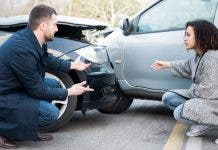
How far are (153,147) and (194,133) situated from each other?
618 mm

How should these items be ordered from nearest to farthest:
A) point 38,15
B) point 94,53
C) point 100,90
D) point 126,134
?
point 38,15 → point 126,134 → point 100,90 → point 94,53

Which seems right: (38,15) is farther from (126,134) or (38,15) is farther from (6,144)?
(126,134)

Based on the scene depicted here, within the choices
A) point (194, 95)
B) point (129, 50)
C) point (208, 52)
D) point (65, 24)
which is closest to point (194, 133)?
point (194, 95)

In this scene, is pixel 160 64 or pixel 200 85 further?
pixel 160 64

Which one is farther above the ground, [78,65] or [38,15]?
[38,15]

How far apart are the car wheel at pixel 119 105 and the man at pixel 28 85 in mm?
1910

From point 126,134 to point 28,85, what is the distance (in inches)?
56.7

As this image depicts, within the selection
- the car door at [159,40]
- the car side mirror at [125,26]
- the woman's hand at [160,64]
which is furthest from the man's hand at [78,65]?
the car side mirror at [125,26]

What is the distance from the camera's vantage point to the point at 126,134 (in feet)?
18.7

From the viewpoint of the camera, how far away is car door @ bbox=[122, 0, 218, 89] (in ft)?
20.0

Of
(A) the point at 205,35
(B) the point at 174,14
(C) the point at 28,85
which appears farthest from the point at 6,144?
(B) the point at 174,14

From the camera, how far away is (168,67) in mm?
5812

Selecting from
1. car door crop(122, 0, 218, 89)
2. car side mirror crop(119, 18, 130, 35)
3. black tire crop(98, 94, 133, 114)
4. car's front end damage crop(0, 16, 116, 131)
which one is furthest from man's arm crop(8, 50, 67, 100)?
black tire crop(98, 94, 133, 114)

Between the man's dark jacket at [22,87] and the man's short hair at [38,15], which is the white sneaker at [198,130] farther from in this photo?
the man's short hair at [38,15]
